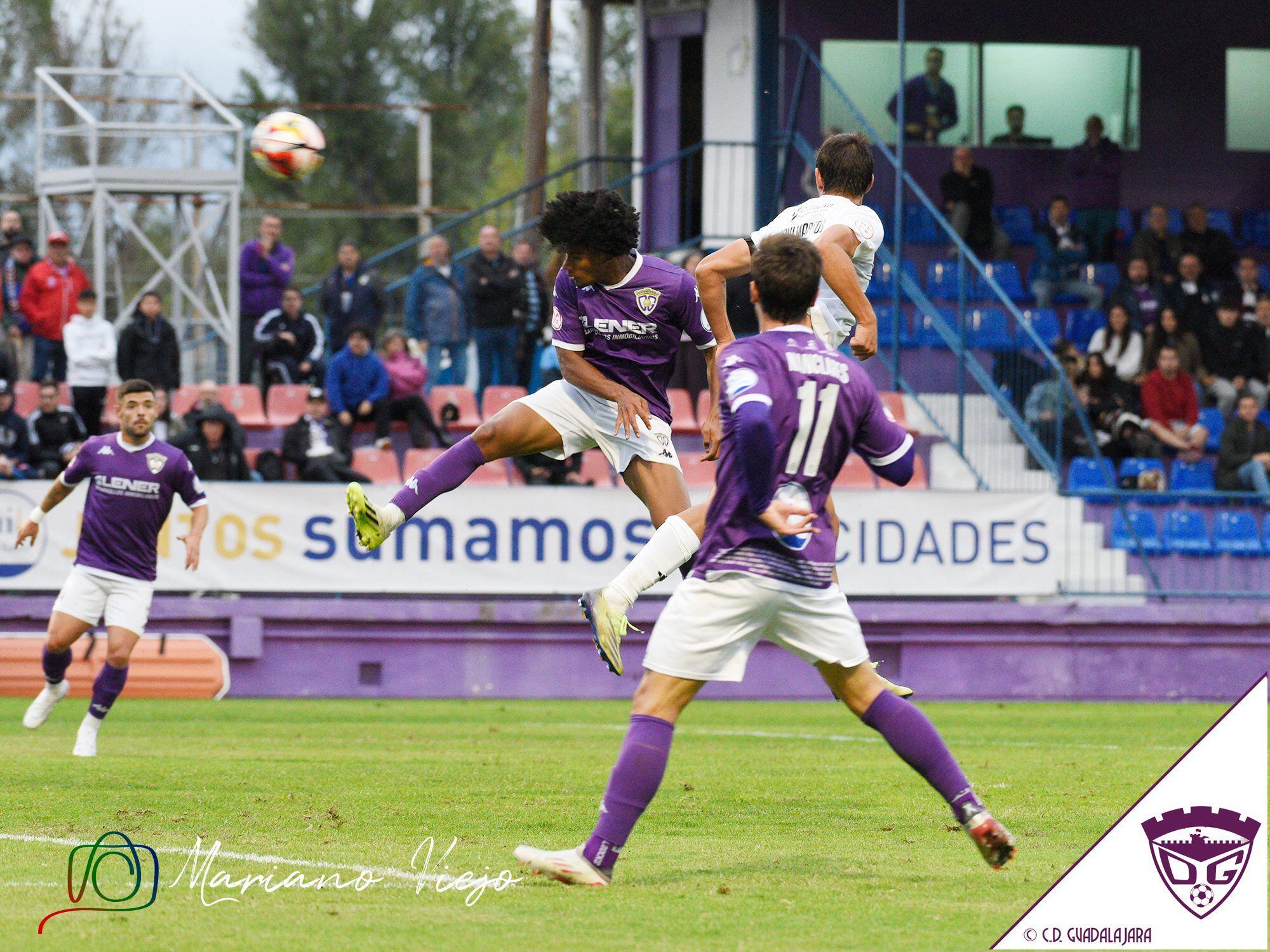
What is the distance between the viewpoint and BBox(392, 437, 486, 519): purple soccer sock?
27.1 ft

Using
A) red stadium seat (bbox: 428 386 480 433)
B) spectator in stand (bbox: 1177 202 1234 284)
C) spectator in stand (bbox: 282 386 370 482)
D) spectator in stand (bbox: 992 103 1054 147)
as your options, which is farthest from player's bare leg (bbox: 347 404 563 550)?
spectator in stand (bbox: 992 103 1054 147)

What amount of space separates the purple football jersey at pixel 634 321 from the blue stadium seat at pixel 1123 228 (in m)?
15.9

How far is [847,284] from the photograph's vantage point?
7730mm

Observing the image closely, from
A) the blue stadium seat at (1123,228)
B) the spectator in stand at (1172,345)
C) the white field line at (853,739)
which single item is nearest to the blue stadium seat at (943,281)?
the spectator in stand at (1172,345)

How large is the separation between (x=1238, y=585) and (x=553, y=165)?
1889 inches

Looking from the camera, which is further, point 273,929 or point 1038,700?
point 1038,700

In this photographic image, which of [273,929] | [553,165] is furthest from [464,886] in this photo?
[553,165]

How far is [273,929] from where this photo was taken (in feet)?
18.1

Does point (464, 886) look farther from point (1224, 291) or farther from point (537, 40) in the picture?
point (537, 40)

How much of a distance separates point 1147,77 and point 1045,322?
514 centimetres

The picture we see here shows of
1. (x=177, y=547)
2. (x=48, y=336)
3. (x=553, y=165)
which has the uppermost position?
(x=553, y=165)

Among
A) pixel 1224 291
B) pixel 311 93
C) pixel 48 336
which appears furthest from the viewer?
pixel 311 93

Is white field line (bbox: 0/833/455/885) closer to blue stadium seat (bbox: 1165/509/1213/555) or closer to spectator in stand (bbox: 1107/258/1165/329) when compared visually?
blue stadium seat (bbox: 1165/509/1213/555)

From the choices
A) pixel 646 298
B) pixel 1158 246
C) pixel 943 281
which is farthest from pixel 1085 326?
pixel 646 298
